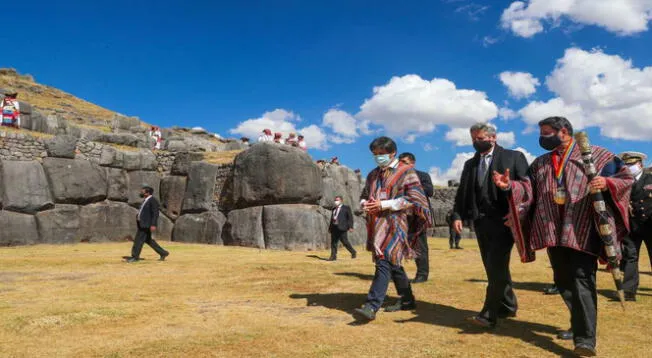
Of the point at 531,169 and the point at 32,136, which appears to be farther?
the point at 32,136

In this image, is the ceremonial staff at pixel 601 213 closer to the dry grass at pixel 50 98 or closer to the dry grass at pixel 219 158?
the dry grass at pixel 219 158

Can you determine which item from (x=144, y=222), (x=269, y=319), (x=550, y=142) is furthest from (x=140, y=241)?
(x=550, y=142)

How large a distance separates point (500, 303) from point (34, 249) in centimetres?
1663

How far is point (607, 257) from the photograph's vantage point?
4.18 metres

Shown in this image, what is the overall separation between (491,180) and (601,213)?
4.22 feet

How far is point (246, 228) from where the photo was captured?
1930cm

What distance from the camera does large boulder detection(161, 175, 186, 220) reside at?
22.3 m

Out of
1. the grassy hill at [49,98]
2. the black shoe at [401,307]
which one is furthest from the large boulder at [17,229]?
the grassy hill at [49,98]

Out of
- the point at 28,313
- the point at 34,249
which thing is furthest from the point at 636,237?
the point at 34,249

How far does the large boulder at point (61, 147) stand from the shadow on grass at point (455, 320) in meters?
16.2

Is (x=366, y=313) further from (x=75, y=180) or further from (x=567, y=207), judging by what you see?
(x=75, y=180)

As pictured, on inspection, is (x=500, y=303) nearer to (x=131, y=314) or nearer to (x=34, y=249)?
(x=131, y=314)

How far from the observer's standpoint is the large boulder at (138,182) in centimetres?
2173

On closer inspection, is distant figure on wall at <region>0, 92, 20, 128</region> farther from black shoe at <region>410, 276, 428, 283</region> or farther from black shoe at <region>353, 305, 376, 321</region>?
black shoe at <region>353, 305, 376, 321</region>
